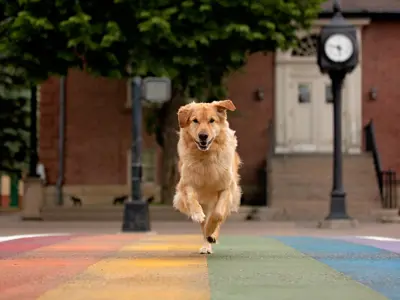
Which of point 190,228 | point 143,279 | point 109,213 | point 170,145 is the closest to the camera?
point 143,279

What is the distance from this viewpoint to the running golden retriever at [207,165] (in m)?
10.8

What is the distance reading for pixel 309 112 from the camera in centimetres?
3166

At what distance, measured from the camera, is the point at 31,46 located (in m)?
24.9

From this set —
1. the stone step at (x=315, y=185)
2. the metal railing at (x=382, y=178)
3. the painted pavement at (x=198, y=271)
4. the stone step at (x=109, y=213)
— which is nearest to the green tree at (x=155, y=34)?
the stone step at (x=109, y=213)

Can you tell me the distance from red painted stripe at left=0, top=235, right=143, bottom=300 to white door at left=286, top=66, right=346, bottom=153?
17.1m

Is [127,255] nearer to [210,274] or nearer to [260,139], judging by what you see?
[210,274]

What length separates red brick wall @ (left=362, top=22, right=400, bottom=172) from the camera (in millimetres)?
31438

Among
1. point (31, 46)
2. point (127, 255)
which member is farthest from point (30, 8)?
point (127, 255)

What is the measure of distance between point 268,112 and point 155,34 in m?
8.86

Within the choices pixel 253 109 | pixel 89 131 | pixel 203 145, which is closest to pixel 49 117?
pixel 89 131

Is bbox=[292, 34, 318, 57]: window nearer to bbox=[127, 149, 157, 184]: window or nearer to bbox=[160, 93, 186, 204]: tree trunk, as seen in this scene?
bbox=[160, 93, 186, 204]: tree trunk

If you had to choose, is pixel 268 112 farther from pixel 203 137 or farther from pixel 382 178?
pixel 203 137

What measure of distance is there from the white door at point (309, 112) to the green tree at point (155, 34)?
18.7 feet

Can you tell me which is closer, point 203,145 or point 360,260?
point 203,145
